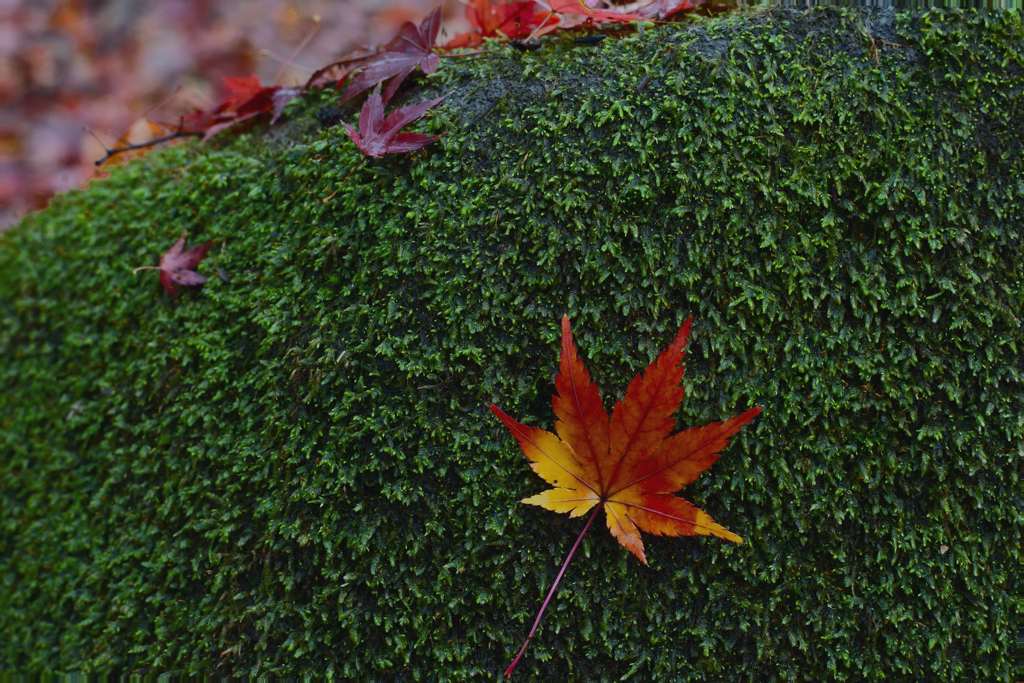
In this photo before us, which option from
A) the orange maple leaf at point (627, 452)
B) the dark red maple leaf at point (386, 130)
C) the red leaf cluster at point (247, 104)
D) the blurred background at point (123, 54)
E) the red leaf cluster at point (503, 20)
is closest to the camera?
the orange maple leaf at point (627, 452)

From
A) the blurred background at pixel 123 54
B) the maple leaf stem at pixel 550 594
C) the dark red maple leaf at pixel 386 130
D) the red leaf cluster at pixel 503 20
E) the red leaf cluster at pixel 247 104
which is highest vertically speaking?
the blurred background at pixel 123 54

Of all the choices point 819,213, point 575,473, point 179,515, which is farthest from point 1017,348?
point 179,515

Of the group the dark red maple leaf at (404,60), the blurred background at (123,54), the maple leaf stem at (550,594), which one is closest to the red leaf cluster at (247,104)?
the dark red maple leaf at (404,60)

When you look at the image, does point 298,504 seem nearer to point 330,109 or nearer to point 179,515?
point 179,515

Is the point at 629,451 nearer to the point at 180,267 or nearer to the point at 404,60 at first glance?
the point at 404,60

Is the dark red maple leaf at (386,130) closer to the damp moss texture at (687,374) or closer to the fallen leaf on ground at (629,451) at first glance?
the damp moss texture at (687,374)

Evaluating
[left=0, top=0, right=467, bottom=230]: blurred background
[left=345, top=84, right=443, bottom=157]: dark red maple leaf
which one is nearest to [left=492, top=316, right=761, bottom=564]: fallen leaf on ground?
[left=345, top=84, right=443, bottom=157]: dark red maple leaf

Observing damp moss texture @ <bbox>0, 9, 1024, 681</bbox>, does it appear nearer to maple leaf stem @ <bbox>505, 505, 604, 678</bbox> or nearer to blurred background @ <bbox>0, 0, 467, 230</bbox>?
maple leaf stem @ <bbox>505, 505, 604, 678</bbox>
